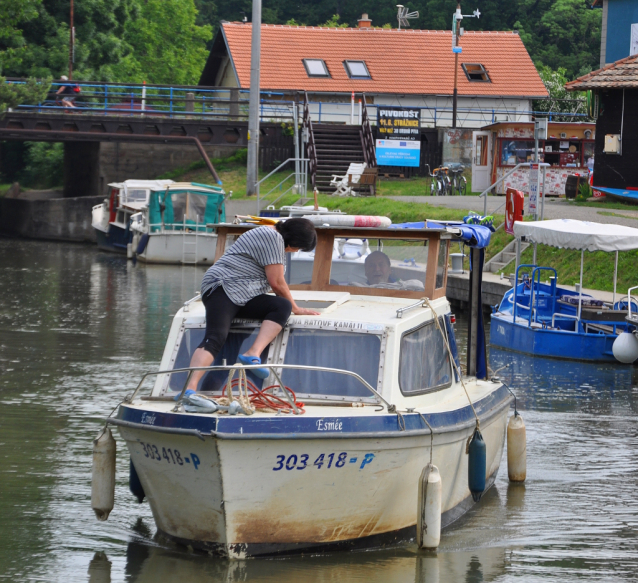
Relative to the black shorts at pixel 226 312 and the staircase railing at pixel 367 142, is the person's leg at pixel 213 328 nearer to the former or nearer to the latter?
the black shorts at pixel 226 312

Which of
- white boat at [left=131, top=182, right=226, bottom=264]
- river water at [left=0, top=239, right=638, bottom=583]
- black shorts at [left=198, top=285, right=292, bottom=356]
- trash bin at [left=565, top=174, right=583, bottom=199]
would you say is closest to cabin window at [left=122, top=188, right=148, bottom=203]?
white boat at [left=131, top=182, right=226, bottom=264]

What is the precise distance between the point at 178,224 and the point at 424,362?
2611 centimetres

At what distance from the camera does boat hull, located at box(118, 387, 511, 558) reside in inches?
273

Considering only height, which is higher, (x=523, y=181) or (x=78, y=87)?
(x=78, y=87)

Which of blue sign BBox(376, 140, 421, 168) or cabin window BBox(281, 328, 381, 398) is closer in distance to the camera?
cabin window BBox(281, 328, 381, 398)

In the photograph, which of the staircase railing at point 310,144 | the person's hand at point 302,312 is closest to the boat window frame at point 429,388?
the person's hand at point 302,312

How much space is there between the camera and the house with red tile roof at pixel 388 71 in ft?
153

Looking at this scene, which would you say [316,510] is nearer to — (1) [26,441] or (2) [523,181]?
(1) [26,441]

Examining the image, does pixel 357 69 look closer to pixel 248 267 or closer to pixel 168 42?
pixel 168 42

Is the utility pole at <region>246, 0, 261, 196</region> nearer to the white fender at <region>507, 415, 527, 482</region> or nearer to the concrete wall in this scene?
the concrete wall

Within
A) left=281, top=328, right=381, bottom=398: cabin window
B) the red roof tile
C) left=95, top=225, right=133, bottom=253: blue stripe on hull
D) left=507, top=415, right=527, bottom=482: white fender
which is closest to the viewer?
left=281, top=328, right=381, bottom=398: cabin window

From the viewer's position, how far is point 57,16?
48.1 meters

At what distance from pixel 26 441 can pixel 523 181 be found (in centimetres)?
2518

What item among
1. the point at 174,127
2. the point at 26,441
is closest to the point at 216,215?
the point at 174,127
